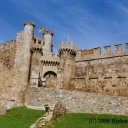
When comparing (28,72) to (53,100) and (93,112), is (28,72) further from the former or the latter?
(93,112)

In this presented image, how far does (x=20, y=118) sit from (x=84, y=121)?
20.3 feet

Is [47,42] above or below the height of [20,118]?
above

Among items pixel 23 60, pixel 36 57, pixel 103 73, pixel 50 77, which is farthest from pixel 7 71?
pixel 103 73

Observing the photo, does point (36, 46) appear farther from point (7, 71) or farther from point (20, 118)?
point (20, 118)

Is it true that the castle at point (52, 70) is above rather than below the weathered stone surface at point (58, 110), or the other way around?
above

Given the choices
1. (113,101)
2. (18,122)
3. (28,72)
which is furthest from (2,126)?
(28,72)

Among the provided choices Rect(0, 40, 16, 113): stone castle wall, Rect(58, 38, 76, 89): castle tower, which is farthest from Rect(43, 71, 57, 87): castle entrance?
Rect(0, 40, 16, 113): stone castle wall

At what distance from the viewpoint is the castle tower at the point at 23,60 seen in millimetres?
38969

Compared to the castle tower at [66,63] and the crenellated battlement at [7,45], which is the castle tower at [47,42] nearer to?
the castle tower at [66,63]

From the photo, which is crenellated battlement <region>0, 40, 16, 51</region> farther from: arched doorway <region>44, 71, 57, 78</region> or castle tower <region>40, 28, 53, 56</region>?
arched doorway <region>44, 71, 57, 78</region>

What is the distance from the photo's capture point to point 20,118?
30.5 meters

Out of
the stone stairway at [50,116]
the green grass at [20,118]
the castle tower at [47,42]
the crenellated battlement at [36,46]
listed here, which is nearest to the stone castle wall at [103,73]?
the castle tower at [47,42]

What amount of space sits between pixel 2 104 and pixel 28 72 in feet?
20.7

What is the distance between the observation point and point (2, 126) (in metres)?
27.2
